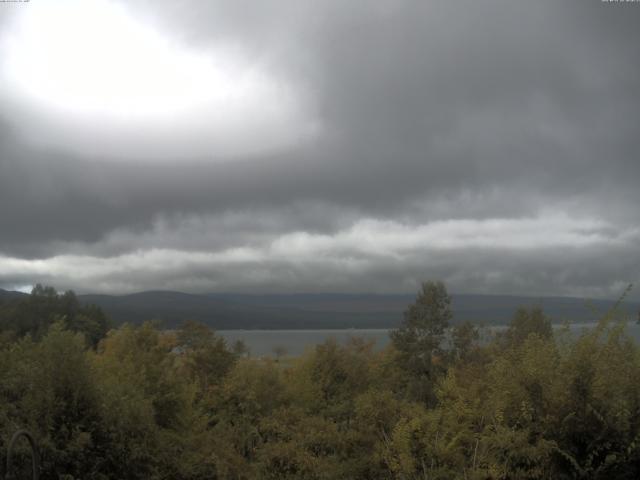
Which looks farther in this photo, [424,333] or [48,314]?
[48,314]

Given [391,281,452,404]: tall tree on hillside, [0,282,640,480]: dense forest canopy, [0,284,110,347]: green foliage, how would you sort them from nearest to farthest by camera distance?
[0,282,640,480]: dense forest canopy → [391,281,452,404]: tall tree on hillside → [0,284,110,347]: green foliage

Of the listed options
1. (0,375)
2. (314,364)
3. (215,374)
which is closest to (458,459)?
(0,375)

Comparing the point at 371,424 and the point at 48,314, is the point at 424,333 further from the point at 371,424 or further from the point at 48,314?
the point at 48,314

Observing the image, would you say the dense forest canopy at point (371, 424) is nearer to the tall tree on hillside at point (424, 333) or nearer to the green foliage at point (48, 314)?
the tall tree on hillside at point (424, 333)

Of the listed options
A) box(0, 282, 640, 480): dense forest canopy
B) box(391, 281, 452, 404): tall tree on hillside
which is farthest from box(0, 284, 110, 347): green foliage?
box(0, 282, 640, 480): dense forest canopy

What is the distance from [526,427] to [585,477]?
1291 mm

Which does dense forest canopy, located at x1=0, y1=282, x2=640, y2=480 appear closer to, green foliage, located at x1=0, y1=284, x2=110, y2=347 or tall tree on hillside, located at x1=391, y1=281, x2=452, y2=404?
tall tree on hillside, located at x1=391, y1=281, x2=452, y2=404

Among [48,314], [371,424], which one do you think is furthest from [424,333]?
[48,314]

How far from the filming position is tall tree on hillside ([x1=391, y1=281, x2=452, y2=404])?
41.2 m

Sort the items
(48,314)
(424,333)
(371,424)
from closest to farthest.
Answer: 1. (371,424)
2. (424,333)
3. (48,314)

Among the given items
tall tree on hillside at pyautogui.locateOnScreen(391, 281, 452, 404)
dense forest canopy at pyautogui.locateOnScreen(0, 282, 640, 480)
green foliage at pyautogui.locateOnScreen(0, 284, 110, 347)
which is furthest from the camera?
green foliage at pyautogui.locateOnScreen(0, 284, 110, 347)

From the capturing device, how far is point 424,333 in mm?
43344

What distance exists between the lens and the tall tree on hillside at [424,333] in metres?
41.2

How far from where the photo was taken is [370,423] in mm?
17562
